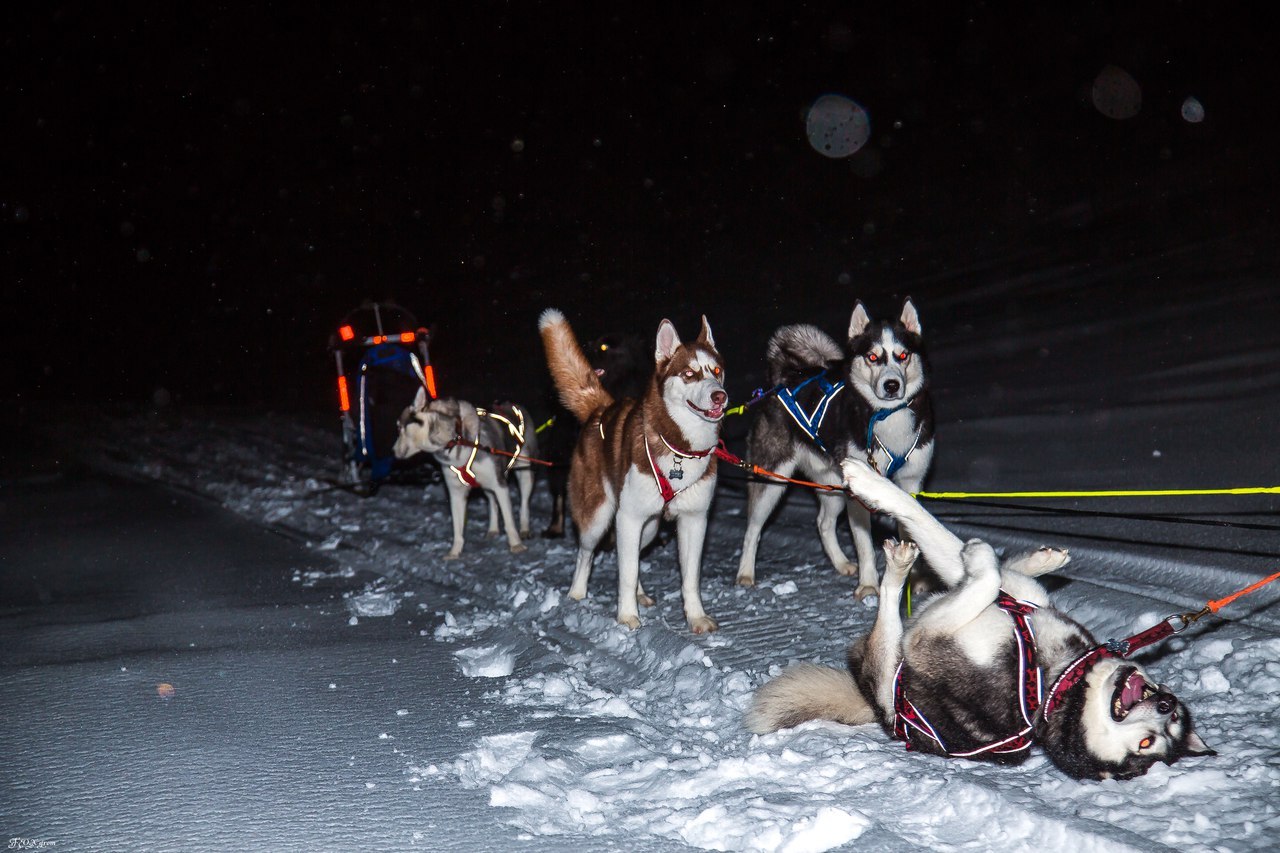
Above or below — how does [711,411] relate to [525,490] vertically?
above

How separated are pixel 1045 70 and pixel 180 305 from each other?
29.4 m

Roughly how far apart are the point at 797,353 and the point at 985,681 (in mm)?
3301

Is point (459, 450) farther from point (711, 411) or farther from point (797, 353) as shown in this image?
point (711, 411)

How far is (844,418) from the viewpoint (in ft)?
17.2

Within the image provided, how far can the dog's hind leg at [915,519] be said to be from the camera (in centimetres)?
343

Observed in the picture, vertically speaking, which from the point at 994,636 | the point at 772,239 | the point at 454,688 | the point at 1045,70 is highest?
the point at 1045,70

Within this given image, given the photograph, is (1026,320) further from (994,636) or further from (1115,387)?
(994,636)

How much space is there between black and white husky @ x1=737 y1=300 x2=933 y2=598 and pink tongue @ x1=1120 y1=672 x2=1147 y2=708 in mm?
2198

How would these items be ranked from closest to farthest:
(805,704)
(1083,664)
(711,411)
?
1. (1083,664)
2. (805,704)
3. (711,411)

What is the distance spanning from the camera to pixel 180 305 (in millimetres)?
35656

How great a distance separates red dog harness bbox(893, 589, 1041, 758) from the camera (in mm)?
3031

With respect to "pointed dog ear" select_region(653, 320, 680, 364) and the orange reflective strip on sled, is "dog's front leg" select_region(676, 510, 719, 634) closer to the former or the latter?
"pointed dog ear" select_region(653, 320, 680, 364)

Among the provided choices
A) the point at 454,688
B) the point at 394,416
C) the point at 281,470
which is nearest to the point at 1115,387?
the point at 394,416

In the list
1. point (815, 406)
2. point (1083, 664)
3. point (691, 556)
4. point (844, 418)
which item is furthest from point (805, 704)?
point (815, 406)
